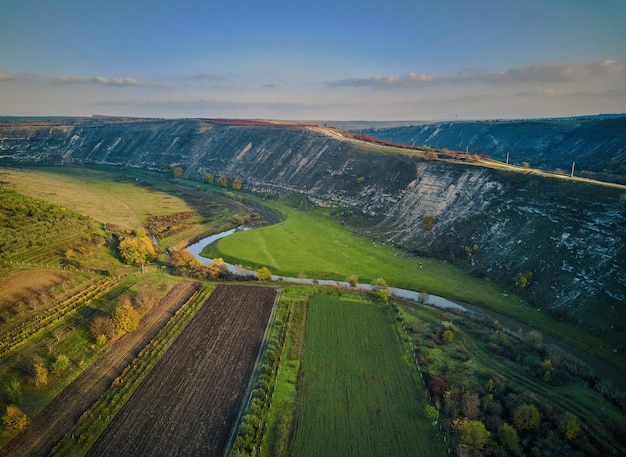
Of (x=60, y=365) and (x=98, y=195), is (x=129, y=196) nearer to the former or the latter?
(x=98, y=195)

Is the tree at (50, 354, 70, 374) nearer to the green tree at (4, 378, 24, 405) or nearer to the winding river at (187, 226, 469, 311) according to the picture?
the green tree at (4, 378, 24, 405)

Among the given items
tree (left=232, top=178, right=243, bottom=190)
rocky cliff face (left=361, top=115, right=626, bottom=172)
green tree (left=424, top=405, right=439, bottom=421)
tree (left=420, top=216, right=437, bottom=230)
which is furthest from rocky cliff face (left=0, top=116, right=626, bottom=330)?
rocky cliff face (left=361, top=115, right=626, bottom=172)

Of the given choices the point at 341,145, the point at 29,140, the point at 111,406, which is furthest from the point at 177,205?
the point at 29,140

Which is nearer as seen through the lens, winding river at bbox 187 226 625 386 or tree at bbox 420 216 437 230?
winding river at bbox 187 226 625 386

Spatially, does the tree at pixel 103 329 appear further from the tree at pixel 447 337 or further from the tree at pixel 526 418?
the tree at pixel 526 418

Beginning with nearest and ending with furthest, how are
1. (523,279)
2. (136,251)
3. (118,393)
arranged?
(118,393) < (523,279) < (136,251)

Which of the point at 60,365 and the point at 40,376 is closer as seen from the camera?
the point at 40,376

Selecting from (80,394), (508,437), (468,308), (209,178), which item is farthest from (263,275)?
(209,178)
